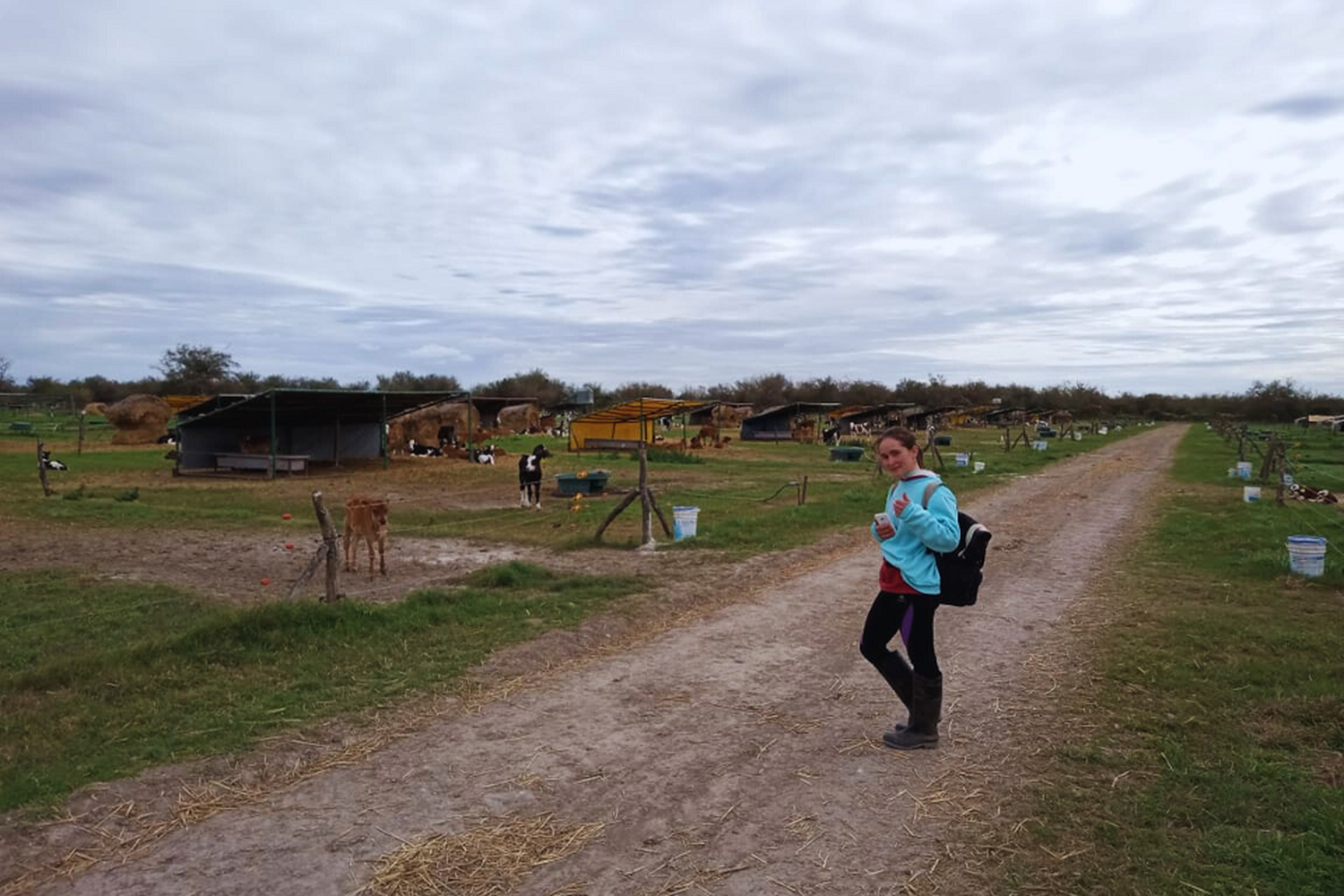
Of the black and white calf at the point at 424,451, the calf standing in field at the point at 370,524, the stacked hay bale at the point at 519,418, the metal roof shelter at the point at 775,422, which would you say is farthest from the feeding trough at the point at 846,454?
the stacked hay bale at the point at 519,418

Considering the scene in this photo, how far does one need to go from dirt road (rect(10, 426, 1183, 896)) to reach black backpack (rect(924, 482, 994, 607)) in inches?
31.6

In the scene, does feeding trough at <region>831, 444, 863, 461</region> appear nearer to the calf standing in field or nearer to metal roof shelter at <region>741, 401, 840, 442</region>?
metal roof shelter at <region>741, 401, 840, 442</region>

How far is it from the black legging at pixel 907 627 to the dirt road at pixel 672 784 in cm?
44

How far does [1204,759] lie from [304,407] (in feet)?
83.6

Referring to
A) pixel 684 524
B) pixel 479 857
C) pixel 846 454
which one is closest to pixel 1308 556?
pixel 684 524

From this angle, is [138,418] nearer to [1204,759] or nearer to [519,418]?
[519,418]

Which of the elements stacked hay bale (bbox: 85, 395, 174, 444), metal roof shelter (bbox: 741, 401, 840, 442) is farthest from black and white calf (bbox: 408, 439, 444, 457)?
metal roof shelter (bbox: 741, 401, 840, 442)

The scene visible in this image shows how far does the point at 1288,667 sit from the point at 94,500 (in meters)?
17.8

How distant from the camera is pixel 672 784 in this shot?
4074 mm

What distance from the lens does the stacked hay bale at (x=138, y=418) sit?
118ft

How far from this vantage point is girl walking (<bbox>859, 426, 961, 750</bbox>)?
426cm

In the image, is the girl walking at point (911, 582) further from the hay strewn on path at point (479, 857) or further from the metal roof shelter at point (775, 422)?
the metal roof shelter at point (775, 422)

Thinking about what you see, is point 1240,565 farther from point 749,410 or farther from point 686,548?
point 749,410

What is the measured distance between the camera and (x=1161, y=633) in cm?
682
